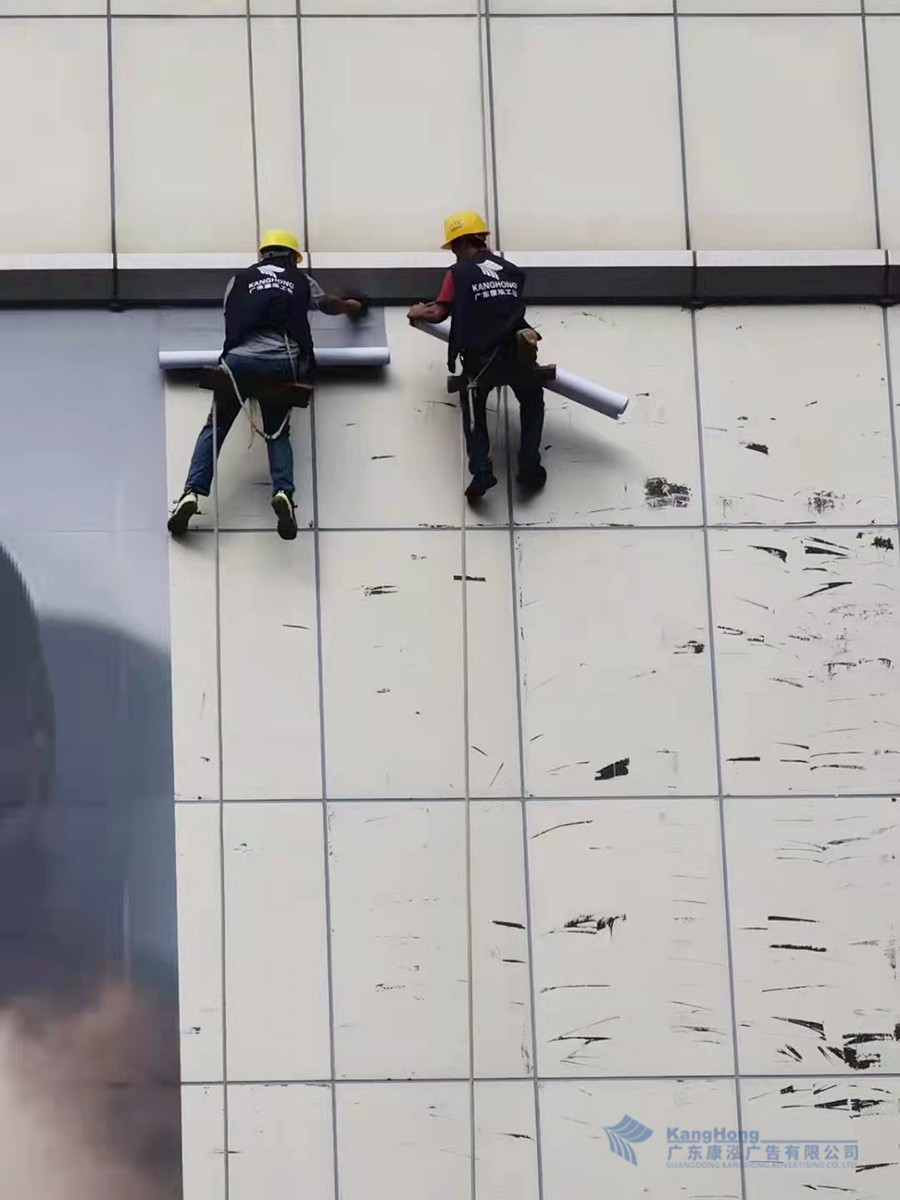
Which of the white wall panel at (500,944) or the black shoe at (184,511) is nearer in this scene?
the white wall panel at (500,944)

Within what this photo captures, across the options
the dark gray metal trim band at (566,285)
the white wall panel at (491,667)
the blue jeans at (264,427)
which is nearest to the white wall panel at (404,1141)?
the white wall panel at (491,667)

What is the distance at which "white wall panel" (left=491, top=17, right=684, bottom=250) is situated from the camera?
33.6 feet

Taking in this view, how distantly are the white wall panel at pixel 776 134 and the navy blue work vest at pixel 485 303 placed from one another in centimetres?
135

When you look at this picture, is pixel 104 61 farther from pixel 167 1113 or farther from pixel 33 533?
pixel 167 1113

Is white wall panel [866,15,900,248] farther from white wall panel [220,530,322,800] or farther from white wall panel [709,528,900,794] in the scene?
white wall panel [220,530,322,800]

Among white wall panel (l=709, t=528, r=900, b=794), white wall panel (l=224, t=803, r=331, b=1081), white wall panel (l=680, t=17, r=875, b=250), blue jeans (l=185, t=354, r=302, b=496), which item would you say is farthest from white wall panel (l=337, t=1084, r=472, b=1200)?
white wall panel (l=680, t=17, r=875, b=250)

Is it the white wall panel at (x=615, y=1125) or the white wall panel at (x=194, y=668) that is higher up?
the white wall panel at (x=194, y=668)

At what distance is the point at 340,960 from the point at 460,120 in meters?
4.66

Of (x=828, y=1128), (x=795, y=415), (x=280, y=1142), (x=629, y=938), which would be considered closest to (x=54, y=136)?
(x=795, y=415)

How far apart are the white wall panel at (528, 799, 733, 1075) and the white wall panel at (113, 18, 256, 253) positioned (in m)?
3.64

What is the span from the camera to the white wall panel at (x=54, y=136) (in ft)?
32.8

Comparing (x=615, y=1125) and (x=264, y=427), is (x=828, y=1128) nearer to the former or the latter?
(x=615, y=1125)

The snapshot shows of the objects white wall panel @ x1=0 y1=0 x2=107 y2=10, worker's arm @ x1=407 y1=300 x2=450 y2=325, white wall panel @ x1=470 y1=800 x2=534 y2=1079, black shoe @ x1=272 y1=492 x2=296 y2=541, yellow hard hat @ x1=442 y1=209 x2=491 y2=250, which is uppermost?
white wall panel @ x1=0 y1=0 x2=107 y2=10

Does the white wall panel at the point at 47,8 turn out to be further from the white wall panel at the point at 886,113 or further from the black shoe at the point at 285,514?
the white wall panel at the point at 886,113
